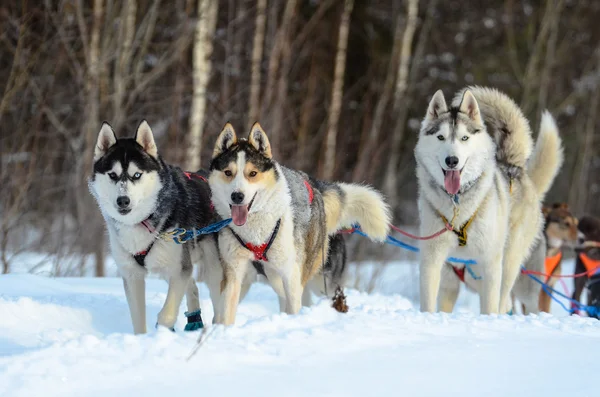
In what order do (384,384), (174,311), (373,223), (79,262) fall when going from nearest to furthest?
(384,384) < (174,311) < (373,223) < (79,262)

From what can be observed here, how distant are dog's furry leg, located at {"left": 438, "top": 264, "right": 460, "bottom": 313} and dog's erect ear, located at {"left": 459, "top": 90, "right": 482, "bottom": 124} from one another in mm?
1140

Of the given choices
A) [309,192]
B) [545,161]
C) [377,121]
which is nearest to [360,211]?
[309,192]

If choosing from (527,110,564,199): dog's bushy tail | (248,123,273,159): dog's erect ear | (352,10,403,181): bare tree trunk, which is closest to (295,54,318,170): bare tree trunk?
(352,10,403,181): bare tree trunk

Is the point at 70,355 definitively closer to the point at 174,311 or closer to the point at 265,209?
the point at 174,311

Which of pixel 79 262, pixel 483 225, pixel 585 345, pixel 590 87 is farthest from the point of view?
pixel 590 87

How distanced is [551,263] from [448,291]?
→ 176 centimetres

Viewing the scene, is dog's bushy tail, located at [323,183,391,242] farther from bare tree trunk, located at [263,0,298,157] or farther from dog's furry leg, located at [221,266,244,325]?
bare tree trunk, located at [263,0,298,157]

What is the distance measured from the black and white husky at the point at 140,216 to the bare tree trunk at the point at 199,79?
435 centimetres

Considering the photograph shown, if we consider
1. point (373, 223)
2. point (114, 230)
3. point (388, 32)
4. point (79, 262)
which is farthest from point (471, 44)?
point (114, 230)

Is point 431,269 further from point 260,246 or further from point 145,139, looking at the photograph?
point 145,139

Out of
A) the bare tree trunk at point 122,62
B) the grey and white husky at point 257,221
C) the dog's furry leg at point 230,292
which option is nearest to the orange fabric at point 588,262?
the grey and white husky at point 257,221

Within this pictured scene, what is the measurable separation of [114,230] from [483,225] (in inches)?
82.7

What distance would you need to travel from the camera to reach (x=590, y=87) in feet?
62.7

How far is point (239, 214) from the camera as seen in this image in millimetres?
3602
